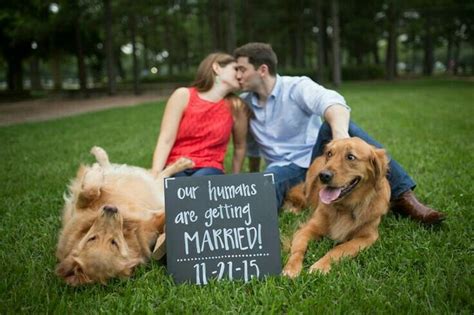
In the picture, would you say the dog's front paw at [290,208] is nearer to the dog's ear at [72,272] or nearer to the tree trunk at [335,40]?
the dog's ear at [72,272]

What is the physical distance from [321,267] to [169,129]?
221cm

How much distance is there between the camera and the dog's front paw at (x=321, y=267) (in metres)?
2.78

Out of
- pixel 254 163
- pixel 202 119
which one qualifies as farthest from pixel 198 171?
pixel 254 163

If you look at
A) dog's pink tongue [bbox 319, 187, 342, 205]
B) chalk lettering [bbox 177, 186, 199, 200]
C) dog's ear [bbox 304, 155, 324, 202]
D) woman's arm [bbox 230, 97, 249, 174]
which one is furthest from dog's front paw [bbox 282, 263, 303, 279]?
woman's arm [bbox 230, 97, 249, 174]

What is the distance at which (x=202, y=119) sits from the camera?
438 centimetres

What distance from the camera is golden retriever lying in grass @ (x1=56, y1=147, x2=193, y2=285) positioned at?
258 cm

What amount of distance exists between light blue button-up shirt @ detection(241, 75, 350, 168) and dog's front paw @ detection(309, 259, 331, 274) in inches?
67.6

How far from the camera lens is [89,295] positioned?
2.60m

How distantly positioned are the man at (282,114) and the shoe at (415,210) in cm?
10

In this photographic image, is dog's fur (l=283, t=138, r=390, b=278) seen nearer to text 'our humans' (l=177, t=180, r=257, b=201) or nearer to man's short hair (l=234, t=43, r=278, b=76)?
text 'our humans' (l=177, t=180, r=257, b=201)

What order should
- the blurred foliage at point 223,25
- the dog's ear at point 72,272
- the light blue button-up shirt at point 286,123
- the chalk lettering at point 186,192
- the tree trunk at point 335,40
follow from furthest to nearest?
1. the tree trunk at point 335,40
2. the blurred foliage at point 223,25
3. the light blue button-up shirt at point 286,123
4. the chalk lettering at point 186,192
5. the dog's ear at point 72,272

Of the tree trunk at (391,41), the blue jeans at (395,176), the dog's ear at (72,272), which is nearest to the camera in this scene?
the dog's ear at (72,272)

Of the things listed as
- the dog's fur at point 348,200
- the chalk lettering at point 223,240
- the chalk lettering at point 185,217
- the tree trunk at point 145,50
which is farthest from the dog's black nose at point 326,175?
the tree trunk at point 145,50

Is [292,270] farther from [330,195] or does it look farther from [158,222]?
[158,222]
